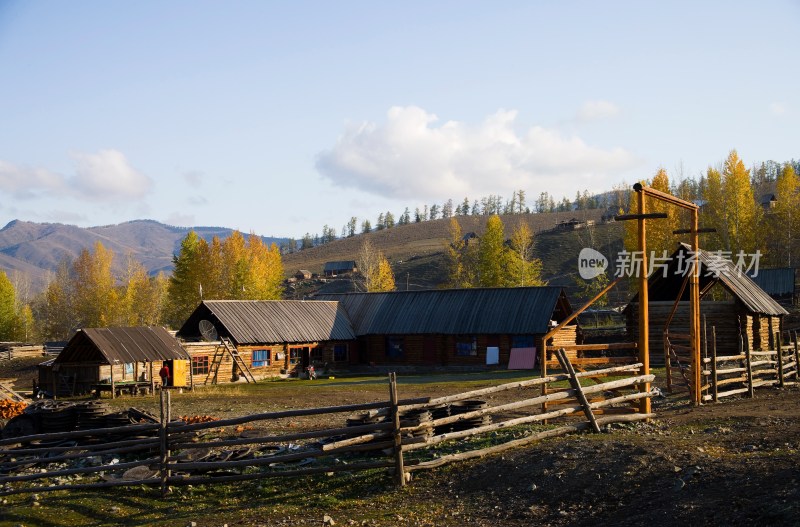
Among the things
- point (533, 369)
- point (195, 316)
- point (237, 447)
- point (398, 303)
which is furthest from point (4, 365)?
point (237, 447)

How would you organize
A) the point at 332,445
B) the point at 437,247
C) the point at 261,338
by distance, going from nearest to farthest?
the point at 332,445 < the point at 261,338 < the point at 437,247

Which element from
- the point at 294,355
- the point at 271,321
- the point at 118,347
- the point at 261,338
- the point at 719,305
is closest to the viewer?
the point at 118,347

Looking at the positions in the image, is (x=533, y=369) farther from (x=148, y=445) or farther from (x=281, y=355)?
(x=148, y=445)

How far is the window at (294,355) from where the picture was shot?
153ft

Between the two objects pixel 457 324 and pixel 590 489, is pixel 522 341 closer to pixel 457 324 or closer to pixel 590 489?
pixel 457 324

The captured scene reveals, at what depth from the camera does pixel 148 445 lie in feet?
50.3

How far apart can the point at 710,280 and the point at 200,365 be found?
2590 centimetres

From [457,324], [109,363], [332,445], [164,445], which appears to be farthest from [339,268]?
[332,445]

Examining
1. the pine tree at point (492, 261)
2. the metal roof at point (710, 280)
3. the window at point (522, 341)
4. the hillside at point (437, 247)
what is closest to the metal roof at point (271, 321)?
the window at point (522, 341)

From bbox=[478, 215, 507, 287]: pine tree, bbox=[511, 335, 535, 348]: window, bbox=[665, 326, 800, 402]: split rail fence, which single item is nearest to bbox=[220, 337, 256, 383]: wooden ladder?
bbox=[511, 335, 535, 348]: window

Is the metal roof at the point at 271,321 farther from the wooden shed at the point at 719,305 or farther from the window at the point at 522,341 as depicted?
the wooden shed at the point at 719,305

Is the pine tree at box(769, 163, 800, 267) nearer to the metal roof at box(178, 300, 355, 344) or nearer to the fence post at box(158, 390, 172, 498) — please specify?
the metal roof at box(178, 300, 355, 344)

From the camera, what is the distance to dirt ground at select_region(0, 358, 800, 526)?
1011 cm

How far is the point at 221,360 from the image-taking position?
4244cm
